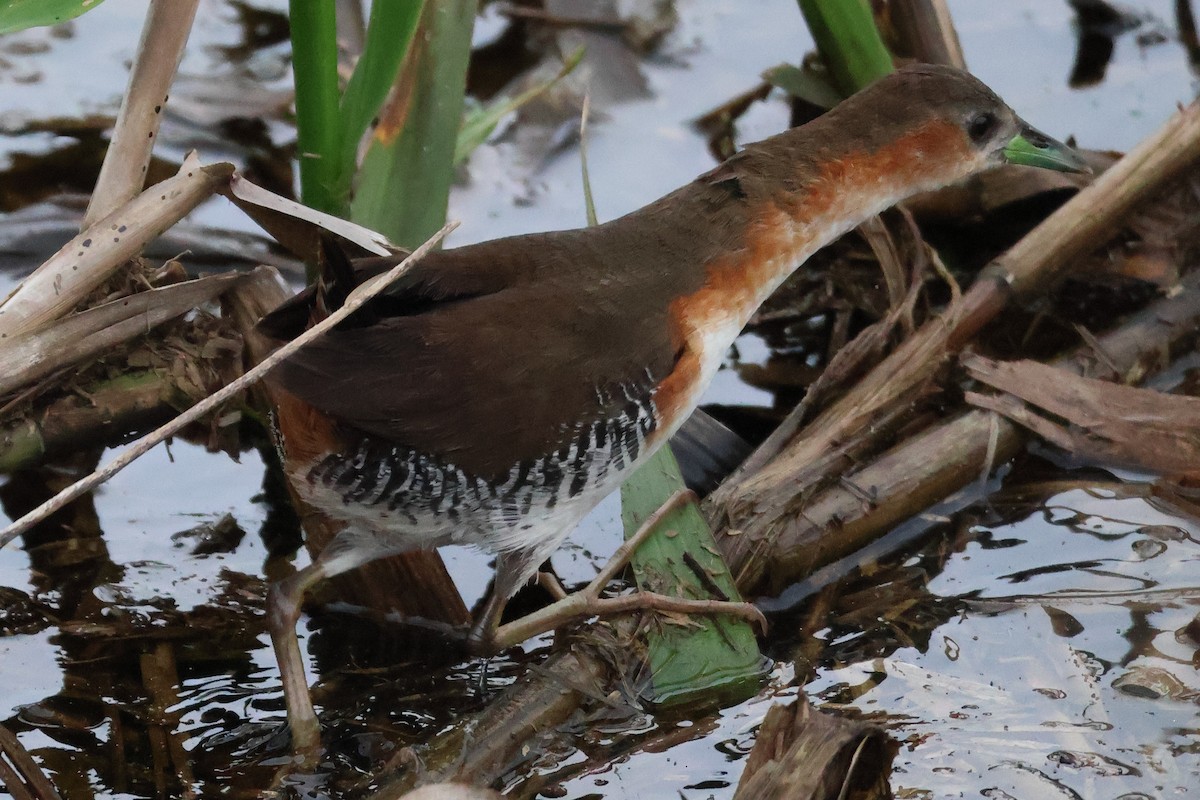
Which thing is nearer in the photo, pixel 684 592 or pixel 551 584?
pixel 684 592

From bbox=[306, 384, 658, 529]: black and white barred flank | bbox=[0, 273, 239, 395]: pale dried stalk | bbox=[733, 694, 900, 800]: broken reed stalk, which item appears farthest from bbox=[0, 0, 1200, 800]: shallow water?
bbox=[0, 273, 239, 395]: pale dried stalk

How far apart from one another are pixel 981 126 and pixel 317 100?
1404 mm

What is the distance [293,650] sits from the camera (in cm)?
272

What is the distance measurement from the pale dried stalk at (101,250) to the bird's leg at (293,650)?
26.2 inches

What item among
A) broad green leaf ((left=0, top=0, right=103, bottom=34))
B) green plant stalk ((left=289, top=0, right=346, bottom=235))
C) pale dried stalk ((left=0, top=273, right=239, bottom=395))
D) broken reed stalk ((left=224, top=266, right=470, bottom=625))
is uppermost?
broad green leaf ((left=0, top=0, right=103, bottom=34))

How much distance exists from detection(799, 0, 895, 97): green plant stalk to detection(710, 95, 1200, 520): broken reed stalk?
593 millimetres

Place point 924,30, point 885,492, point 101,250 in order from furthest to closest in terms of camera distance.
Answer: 1. point 924,30
2. point 885,492
3. point 101,250

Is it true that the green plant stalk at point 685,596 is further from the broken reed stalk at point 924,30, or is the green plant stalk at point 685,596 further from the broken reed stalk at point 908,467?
the broken reed stalk at point 924,30

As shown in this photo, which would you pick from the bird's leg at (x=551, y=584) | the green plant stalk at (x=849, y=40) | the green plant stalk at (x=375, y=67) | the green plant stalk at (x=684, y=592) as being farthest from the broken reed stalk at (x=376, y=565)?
the green plant stalk at (x=849, y=40)

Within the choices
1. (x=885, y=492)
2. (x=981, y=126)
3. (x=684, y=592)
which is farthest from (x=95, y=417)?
(x=981, y=126)

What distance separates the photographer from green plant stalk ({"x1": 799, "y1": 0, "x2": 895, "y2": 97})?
3582 millimetres

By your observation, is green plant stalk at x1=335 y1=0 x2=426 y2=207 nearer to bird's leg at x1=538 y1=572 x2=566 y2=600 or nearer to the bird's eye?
bird's leg at x1=538 y1=572 x2=566 y2=600

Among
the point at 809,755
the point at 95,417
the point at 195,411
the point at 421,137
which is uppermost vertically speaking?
the point at 421,137

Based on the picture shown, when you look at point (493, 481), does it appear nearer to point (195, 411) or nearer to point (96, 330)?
point (195, 411)
